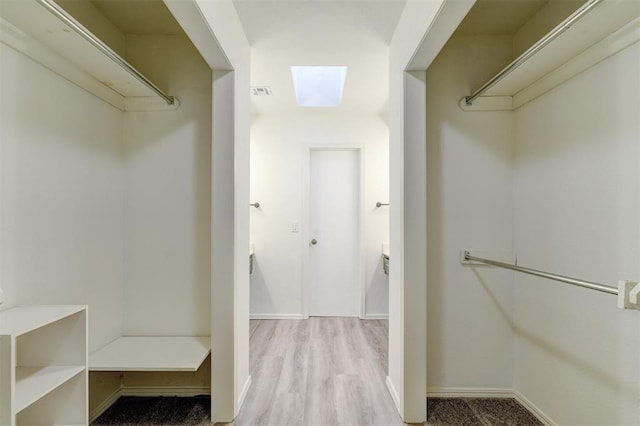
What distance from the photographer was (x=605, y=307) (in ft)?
4.42

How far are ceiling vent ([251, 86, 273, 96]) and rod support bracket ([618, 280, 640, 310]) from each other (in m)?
2.63

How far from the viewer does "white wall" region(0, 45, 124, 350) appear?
126 cm

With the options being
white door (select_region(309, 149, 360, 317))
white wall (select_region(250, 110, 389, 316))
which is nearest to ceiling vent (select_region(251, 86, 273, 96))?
white wall (select_region(250, 110, 389, 316))

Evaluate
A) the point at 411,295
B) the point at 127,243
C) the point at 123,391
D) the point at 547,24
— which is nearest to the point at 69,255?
the point at 127,243

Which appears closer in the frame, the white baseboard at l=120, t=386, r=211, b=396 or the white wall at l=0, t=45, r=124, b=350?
the white wall at l=0, t=45, r=124, b=350

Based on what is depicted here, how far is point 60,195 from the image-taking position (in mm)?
1474

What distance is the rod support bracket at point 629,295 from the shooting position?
3.21ft

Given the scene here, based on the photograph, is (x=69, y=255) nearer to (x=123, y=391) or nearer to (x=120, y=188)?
(x=120, y=188)

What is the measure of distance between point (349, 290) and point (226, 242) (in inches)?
83.5

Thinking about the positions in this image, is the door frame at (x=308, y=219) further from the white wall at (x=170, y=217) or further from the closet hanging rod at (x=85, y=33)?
the closet hanging rod at (x=85, y=33)

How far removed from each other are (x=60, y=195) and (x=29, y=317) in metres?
0.61

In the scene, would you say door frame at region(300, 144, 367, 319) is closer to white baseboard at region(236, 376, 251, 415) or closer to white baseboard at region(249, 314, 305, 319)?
white baseboard at region(249, 314, 305, 319)

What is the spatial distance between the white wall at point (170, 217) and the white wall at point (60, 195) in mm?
81

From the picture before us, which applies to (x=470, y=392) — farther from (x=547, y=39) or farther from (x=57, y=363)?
(x=57, y=363)
